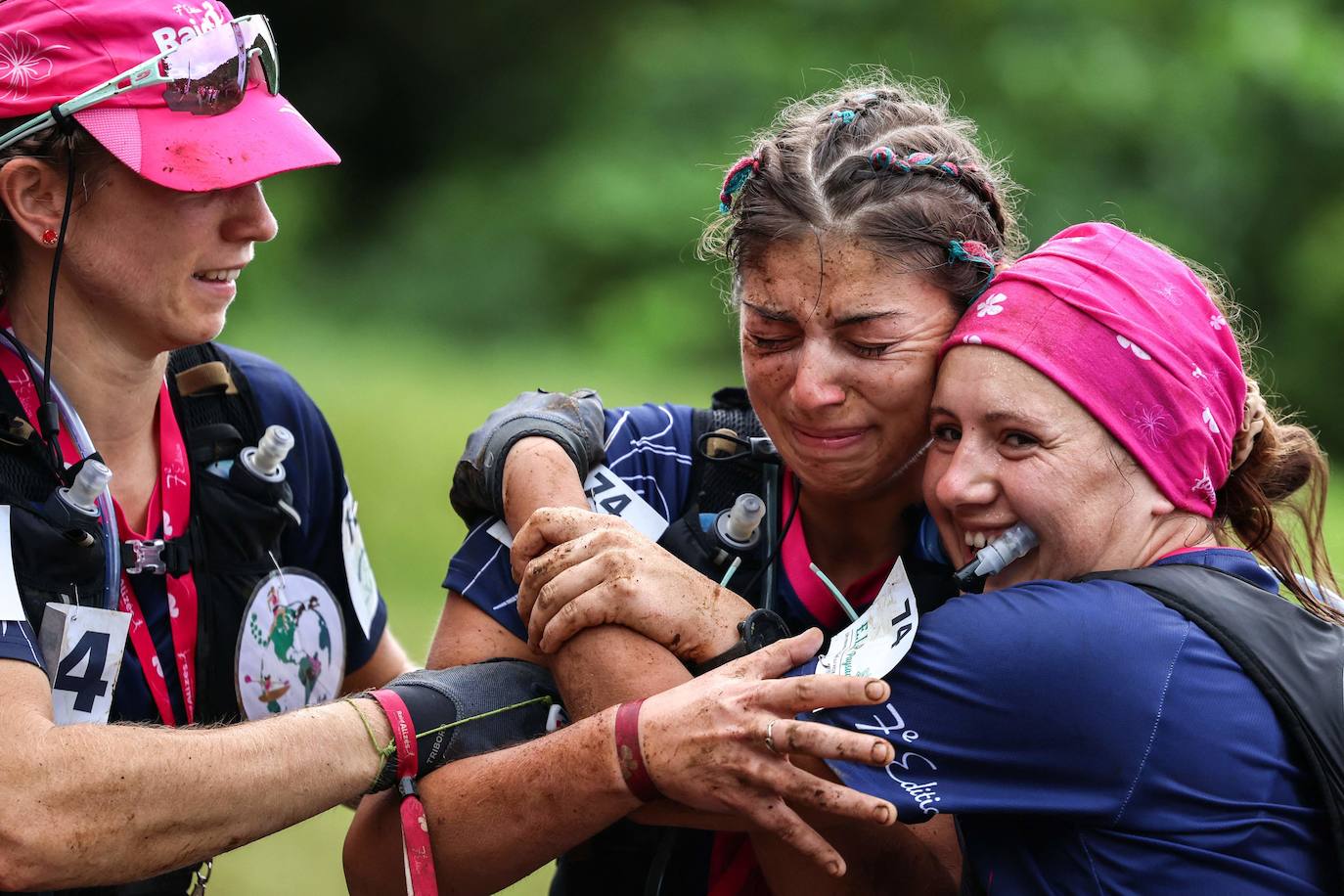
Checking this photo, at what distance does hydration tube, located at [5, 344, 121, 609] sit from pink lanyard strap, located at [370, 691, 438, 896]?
0.52m

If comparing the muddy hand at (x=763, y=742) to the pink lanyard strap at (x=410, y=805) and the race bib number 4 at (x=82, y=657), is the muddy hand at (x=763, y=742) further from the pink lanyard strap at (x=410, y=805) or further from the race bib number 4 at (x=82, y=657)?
the race bib number 4 at (x=82, y=657)

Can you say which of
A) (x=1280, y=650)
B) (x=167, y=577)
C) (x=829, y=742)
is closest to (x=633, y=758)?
(x=829, y=742)

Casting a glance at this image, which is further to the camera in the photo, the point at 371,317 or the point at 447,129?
the point at 447,129

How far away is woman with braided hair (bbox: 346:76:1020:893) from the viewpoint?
2.53 m

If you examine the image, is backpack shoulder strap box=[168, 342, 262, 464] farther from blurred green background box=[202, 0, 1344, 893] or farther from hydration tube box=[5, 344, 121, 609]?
blurred green background box=[202, 0, 1344, 893]

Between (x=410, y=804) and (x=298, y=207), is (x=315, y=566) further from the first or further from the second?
(x=298, y=207)

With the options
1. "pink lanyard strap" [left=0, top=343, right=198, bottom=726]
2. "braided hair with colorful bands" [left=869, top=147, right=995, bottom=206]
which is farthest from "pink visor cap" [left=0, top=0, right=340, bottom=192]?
"braided hair with colorful bands" [left=869, top=147, right=995, bottom=206]

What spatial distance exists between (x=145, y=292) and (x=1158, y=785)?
1.93 m

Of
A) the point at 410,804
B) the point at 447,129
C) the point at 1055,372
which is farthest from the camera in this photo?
the point at 447,129

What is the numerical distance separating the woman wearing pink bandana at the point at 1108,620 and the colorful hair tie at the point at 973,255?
5.3 inches

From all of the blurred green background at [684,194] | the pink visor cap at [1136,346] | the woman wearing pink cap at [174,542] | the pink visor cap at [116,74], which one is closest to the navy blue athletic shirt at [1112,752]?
the woman wearing pink cap at [174,542]

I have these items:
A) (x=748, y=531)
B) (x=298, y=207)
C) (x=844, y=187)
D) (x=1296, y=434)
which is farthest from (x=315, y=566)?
(x=298, y=207)

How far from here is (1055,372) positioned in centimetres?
232

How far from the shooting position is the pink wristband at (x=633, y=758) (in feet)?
7.80
